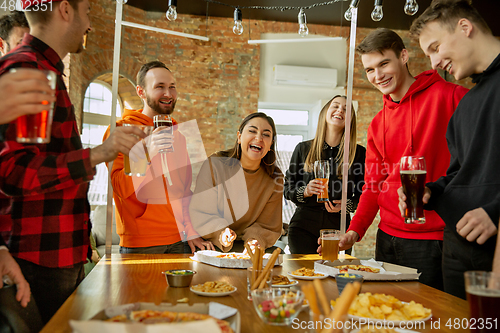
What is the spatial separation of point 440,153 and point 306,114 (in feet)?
4.58

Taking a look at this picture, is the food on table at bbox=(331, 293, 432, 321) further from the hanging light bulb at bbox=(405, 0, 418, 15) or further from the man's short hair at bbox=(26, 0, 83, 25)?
the hanging light bulb at bbox=(405, 0, 418, 15)

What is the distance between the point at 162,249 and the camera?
86.2 inches

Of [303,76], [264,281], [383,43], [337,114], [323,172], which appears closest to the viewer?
[264,281]

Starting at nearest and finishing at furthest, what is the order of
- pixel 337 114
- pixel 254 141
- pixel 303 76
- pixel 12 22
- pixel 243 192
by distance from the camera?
1. pixel 12 22
2. pixel 243 192
3. pixel 254 141
4. pixel 337 114
5. pixel 303 76

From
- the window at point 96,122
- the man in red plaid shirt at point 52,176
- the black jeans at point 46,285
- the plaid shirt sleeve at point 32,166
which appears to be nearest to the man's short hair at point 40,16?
the man in red plaid shirt at point 52,176

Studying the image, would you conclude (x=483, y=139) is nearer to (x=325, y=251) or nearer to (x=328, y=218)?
(x=325, y=251)

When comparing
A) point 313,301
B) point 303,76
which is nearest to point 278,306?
point 313,301

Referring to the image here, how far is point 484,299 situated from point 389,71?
60.5 inches

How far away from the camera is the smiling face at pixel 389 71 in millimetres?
2061

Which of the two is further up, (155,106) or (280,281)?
(155,106)

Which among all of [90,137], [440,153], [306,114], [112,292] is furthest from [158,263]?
[90,137]

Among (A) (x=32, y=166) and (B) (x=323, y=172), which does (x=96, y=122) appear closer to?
(B) (x=323, y=172)

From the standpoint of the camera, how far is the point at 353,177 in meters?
2.66

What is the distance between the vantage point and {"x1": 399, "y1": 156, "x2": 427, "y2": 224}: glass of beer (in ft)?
4.34
